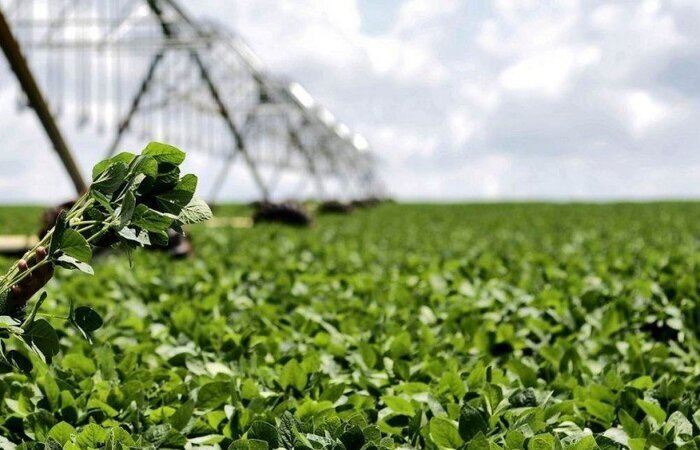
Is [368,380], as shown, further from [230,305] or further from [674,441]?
[230,305]

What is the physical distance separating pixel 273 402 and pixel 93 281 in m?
3.83

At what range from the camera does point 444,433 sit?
2.47 m

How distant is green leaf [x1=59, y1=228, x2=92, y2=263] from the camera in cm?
201

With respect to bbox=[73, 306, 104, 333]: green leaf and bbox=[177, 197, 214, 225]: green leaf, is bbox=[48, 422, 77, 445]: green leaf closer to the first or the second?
bbox=[73, 306, 104, 333]: green leaf

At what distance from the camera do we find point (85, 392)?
3.03 metres

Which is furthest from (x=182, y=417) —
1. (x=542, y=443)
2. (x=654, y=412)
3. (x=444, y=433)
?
(x=654, y=412)

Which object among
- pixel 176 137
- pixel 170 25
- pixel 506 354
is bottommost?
pixel 506 354

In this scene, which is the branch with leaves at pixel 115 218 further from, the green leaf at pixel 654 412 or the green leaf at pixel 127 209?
the green leaf at pixel 654 412

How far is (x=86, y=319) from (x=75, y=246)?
0.24 m

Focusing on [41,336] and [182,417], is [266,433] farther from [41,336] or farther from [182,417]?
[41,336]

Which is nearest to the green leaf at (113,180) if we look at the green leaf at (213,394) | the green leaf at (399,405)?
the green leaf at (213,394)

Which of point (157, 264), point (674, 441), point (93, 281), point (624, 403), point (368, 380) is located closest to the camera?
point (674, 441)

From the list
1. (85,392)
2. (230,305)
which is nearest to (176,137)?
(230,305)

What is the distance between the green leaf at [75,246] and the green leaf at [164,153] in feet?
0.85
